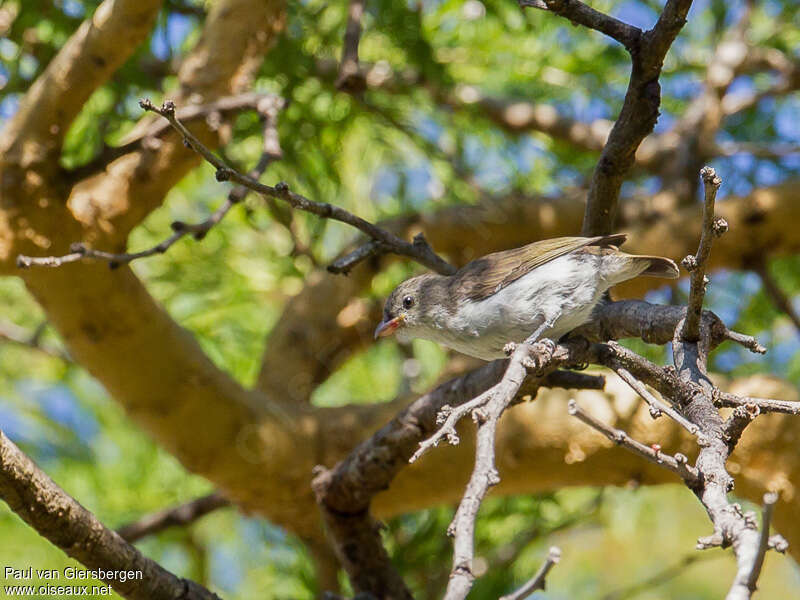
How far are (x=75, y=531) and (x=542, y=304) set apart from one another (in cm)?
138

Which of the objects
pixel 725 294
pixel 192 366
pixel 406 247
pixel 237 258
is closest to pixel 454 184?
pixel 237 258

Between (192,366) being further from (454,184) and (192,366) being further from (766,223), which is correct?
(766,223)

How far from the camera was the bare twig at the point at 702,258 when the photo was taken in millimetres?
1512

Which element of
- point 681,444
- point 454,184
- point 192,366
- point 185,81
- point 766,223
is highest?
point 454,184

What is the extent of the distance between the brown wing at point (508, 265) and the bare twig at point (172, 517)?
1806mm

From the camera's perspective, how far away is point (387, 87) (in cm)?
504

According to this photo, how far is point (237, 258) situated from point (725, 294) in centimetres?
292

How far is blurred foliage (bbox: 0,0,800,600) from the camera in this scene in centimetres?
433

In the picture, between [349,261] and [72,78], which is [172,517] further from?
[349,261]

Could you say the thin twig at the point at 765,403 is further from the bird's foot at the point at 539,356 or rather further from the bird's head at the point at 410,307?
the bird's head at the point at 410,307

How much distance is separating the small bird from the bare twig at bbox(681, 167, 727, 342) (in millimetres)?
601

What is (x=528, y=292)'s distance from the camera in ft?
9.07

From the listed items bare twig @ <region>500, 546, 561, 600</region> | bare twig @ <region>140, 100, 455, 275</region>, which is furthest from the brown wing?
bare twig @ <region>500, 546, 561, 600</region>

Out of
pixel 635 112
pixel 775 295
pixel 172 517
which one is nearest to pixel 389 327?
pixel 635 112
